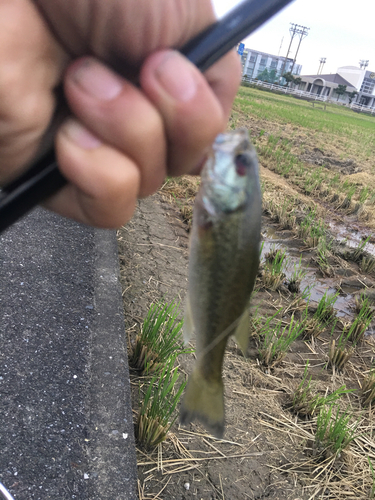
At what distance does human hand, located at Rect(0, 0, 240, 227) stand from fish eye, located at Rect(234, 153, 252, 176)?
8 centimetres

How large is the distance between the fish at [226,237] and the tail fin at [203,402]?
0.03m

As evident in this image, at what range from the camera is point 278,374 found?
3098 millimetres

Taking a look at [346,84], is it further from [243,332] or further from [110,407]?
[243,332]

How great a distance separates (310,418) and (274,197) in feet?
14.5

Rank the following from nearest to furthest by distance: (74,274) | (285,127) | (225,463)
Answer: (225,463) → (74,274) → (285,127)

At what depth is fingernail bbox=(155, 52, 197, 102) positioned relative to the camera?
0.80 meters

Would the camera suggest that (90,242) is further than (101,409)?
Yes

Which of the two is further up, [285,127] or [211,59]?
[211,59]

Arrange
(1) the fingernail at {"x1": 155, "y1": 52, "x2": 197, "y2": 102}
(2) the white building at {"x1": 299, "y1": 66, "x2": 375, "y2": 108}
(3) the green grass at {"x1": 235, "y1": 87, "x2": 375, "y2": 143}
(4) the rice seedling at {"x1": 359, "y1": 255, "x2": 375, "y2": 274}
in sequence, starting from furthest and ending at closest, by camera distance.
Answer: (2) the white building at {"x1": 299, "y1": 66, "x2": 375, "y2": 108}, (3) the green grass at {"x1": 235, "y1": 87, "x2": 375, "y2": 143}, (4) the rice seedling at {"x1": 359, "y1": 255, "x2": 375, "y2": 274}, (1) the fingernail at {"x1": 155, "y1": 52, "x2": 197, "y2": 102}

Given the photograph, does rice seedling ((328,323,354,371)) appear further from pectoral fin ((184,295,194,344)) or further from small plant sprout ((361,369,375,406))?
pectoral fin ((184,295,194,344))

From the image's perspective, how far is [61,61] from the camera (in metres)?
1.06

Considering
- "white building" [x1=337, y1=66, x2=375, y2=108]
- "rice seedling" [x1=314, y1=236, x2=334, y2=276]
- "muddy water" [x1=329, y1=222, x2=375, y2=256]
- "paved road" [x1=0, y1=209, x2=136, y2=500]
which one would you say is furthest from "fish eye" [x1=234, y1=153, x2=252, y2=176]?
"white building" [x1=337, y1=66, x2=375, y2=108]

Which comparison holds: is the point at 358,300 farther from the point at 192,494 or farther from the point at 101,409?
the point at 101,409

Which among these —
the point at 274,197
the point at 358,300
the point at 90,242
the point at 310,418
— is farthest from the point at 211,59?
the point at 274,197
